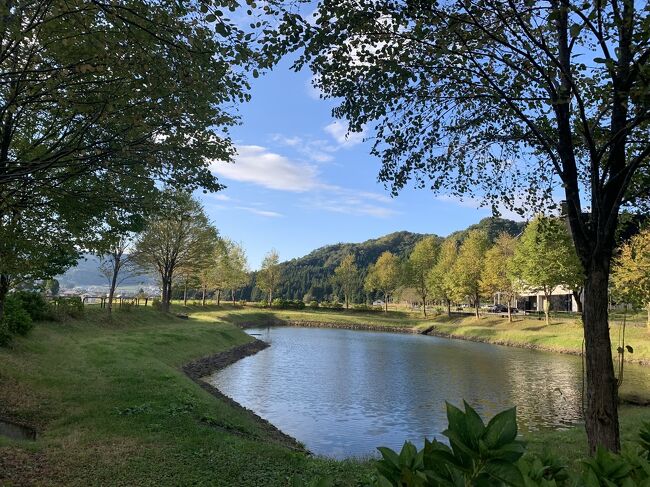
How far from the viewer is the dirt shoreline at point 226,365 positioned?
13.0 metres

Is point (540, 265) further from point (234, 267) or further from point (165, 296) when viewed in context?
point (234, 267)

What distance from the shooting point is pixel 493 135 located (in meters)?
7.42

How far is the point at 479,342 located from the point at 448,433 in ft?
153

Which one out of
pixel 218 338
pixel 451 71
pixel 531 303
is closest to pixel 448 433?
pixel 451 71

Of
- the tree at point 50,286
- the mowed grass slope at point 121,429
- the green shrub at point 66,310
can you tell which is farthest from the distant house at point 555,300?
the mowed grass slope at point 121,429

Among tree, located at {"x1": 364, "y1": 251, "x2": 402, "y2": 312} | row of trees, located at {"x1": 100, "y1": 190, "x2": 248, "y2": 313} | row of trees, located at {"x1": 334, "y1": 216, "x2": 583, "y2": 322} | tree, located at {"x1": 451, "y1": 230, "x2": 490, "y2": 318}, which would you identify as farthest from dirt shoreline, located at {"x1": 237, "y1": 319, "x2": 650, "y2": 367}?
tree, located at {"x1": 364, "y1": 251, "x2": 402, "y2": 312}

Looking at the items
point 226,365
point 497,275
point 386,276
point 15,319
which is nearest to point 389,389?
point 226,365

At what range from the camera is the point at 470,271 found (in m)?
56.4

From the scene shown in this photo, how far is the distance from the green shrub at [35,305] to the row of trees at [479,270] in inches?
1028

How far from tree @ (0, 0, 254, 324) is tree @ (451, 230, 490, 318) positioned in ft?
→ 168

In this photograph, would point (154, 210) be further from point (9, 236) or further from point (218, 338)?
point (218, 338)

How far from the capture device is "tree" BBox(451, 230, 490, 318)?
56375 millimetres

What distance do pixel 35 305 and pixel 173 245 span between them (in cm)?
2093

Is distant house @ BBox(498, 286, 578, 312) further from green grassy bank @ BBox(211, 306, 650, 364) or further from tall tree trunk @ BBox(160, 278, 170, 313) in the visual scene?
tall tree trunk @ BBox(160, 278, 170, 313)
